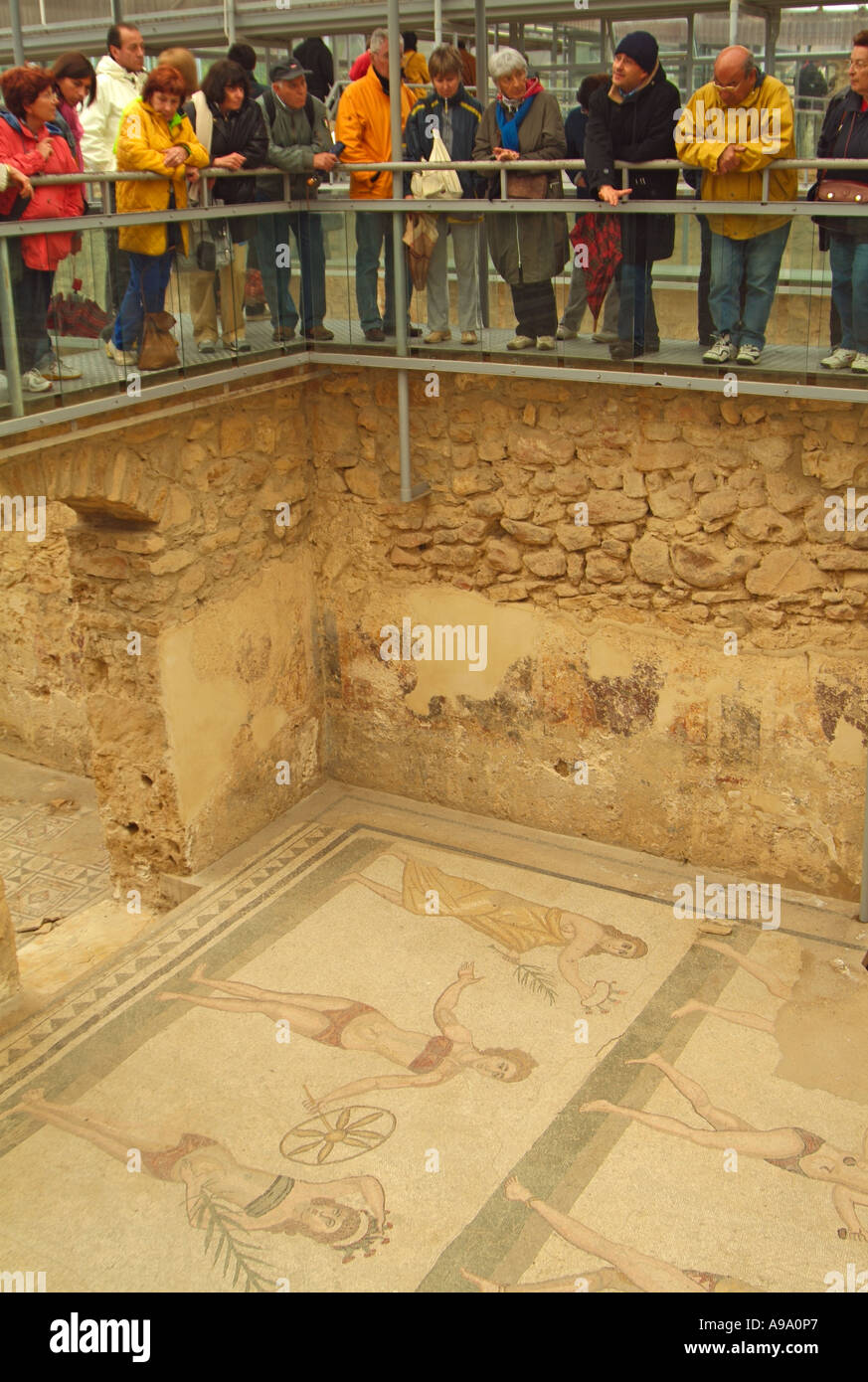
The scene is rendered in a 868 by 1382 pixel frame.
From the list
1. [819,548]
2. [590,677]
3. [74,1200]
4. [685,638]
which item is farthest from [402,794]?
[74,1200]

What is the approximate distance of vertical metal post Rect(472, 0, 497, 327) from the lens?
22.8 feet

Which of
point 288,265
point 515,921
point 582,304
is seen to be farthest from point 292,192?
point 515,921

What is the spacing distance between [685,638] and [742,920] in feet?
5.14

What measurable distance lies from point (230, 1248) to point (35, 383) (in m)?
3.72

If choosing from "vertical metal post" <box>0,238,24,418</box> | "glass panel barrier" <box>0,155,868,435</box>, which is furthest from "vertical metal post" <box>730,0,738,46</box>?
"vertical metal post" <box>0,238,24,418</box>

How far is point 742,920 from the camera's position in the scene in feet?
23.2

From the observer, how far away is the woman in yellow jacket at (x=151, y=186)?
20.4 ft

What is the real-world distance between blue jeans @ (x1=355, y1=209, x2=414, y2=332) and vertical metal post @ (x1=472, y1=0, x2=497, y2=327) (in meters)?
0.44

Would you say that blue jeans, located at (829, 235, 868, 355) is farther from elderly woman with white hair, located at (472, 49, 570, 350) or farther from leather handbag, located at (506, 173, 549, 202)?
leather handbag, located at (506, 173, 549, 202)

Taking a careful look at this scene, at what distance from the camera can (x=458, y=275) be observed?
7082 millimetres

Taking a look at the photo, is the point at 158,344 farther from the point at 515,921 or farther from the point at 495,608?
the point at 515,921

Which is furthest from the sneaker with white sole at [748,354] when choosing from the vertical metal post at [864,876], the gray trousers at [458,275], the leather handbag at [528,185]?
the vertical metal post at [864,876]

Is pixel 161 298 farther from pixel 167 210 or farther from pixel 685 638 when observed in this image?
pixel 685 638

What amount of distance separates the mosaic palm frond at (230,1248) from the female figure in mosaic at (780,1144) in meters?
1.57
